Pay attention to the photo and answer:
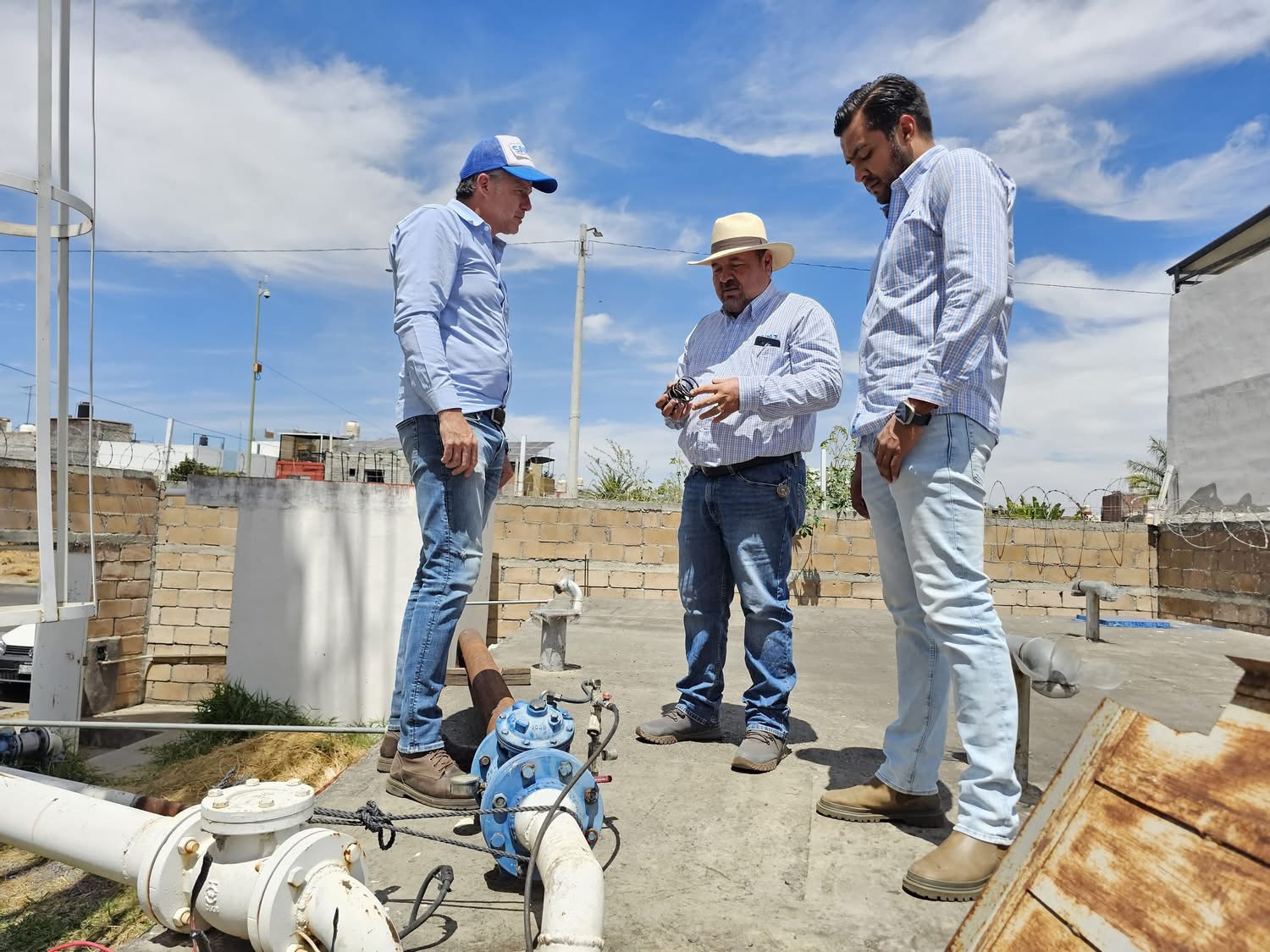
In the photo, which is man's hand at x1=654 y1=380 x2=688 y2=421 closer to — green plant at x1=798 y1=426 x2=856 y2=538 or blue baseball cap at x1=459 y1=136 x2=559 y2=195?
blue baseball cap at x1=459 y1=136 x2=559 y2=195

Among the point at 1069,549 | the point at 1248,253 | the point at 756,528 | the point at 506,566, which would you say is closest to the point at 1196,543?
the point at 1069,549

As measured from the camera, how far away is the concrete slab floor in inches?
56.6

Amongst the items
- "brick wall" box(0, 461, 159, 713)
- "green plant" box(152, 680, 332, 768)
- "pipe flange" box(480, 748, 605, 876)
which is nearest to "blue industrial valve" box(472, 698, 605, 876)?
"pipe flange" box(480, 748, 605, 876)

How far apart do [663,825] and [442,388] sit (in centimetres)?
121

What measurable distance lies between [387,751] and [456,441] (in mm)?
903

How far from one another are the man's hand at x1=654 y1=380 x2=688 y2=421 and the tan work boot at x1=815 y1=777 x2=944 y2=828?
1.21m

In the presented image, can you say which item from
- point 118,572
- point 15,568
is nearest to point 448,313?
point 118,572

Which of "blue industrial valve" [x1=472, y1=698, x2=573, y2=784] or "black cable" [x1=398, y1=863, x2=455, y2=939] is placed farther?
"blue industrial valve" [x1=472, y1=698, x2=573, y2=784]

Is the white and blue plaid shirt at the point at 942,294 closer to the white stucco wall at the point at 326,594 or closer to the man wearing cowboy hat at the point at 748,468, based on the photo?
the man wearing cowboy hat at the point at 748,468

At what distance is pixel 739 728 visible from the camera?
2848mm

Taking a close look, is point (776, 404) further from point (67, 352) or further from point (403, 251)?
point (67, 352)

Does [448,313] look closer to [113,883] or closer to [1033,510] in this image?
[113,883]

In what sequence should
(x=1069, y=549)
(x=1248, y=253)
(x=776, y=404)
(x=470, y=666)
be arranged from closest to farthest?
(x=776, y=404) → (x=470, y=666) → (x=1069, y=549) → (x=1248, y=253)

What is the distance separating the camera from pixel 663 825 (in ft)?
6.30
